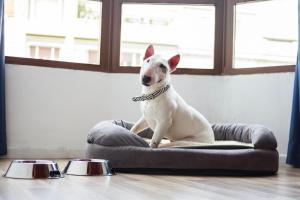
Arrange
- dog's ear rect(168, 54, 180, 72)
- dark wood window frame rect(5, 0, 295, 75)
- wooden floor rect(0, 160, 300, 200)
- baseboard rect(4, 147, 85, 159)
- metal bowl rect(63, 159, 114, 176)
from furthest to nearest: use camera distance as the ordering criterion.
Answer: dark wood window frame rect(5, 0, 295, 75), baseboard rect(4, 147, 85, 159), dog's ear rect(168, 54, 180, 72), metal bowl rect(63, 159, 114, 176), wooden floor rect(0, 160, 300, 200)

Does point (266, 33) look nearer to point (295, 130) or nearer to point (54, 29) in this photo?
point (295, 130)

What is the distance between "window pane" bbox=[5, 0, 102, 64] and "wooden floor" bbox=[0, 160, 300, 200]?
1785 millimetres

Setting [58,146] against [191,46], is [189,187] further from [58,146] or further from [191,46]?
[191,46]

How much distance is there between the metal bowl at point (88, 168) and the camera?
95.5 inches

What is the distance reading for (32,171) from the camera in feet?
7.27

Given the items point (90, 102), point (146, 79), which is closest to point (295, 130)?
point (146, 79)

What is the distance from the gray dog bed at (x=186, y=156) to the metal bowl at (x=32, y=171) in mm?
520

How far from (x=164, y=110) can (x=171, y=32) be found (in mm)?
1555

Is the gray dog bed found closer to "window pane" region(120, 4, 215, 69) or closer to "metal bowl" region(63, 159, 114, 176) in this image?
"metal bowl" region(63, 159, 114, 176)

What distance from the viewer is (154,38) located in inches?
169

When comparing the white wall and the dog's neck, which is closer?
the dog's neck

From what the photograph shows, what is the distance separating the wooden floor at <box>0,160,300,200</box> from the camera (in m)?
1.78

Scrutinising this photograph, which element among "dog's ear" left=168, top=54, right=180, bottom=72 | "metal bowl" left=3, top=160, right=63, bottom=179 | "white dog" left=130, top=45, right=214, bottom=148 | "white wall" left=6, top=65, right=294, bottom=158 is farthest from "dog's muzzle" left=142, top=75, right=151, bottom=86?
"white wall" left=6, top=65, right=294, bottom=158

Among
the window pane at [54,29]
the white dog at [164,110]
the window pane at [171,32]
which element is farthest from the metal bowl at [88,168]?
the window pane at [171,32]
